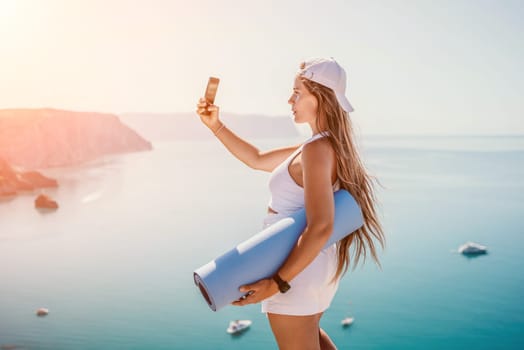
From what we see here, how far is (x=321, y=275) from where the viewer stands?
62.0 inches

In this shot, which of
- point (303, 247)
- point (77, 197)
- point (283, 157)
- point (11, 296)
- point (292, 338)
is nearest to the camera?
point (303, 247)

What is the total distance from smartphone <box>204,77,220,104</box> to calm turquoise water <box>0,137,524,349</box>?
98cm

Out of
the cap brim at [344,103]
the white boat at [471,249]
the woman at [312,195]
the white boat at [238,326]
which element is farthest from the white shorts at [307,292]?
the white boat at [471,249]

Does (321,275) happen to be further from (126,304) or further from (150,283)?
(150,283)

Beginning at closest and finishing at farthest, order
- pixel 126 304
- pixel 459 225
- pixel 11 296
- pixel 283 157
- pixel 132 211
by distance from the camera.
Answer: pixel 283 157 < pixel 126 304 < pixel 11 296 < pixel 459 225 < pixel 132 211

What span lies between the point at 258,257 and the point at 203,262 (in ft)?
57.0

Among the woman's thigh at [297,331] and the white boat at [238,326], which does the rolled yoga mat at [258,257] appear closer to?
the woman's thigh at [297,331]

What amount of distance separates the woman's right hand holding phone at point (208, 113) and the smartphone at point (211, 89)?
0.07ft

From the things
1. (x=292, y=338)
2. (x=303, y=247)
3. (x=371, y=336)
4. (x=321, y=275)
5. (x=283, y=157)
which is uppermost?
(x=283, y=157)

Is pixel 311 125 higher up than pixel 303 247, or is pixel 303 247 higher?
pixel 311 125

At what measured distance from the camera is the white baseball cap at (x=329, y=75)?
1.51 m

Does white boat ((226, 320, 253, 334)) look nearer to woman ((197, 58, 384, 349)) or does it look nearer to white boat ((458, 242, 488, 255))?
white boat ((458, 242, 488, 255))

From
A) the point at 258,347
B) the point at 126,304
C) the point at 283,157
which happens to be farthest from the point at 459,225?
the point at 283,157

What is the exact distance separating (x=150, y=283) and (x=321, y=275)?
16.2 m
